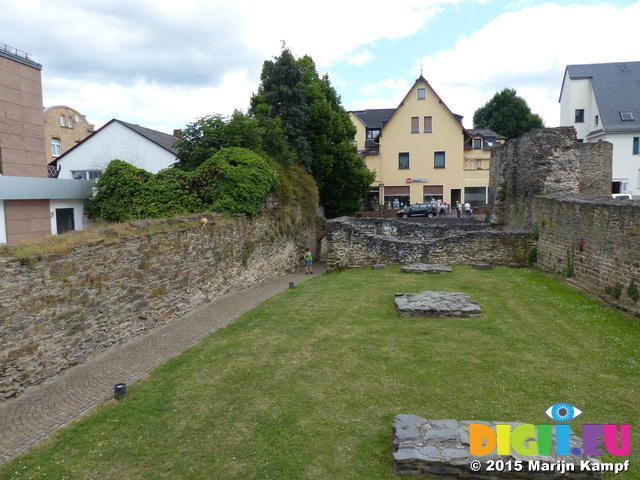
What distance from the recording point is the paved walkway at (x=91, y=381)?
7094 millimetres

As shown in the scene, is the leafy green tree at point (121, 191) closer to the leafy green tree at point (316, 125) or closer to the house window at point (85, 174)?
the house window at point (85, 174)

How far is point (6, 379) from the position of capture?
8094 millimetres

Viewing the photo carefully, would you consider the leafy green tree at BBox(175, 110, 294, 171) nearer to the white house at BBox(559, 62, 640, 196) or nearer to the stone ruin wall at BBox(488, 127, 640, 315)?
the stone ruin wall at BBox(488, 127, 640, 315)

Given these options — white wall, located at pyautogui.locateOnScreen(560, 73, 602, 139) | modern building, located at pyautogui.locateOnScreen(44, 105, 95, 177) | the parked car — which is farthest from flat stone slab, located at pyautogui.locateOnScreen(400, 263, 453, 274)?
modern building, located at pyautogui.locateOnScreen(44, 105, 95, 177)

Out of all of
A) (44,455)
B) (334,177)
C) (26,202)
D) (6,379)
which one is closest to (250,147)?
(26,202)

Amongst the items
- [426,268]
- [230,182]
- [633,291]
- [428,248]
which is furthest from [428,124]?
[633,291]

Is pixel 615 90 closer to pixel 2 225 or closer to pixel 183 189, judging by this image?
pixel 183 189

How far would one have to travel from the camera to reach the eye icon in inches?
257

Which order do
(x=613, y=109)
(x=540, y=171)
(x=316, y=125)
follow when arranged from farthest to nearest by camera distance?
(x=613, y=109), (x=316, y=125), (x=540, y=171)

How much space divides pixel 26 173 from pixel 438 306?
21.2m

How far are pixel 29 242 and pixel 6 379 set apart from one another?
112 inches

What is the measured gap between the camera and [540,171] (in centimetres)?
1936

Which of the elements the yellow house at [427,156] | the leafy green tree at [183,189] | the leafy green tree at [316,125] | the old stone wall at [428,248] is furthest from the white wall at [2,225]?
the yellow house at [427,156]

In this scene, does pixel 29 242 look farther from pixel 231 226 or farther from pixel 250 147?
pixel 250 147
